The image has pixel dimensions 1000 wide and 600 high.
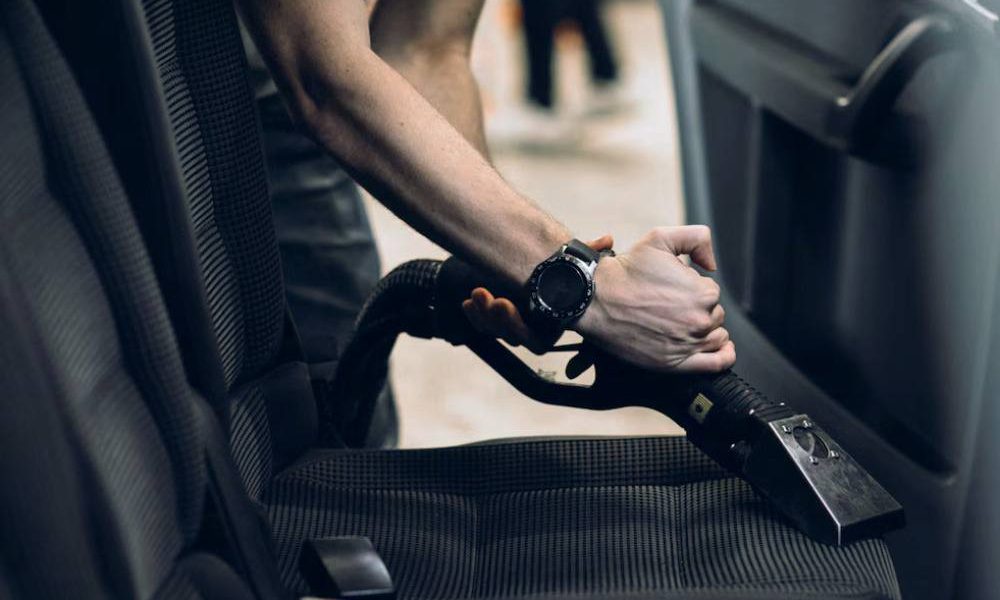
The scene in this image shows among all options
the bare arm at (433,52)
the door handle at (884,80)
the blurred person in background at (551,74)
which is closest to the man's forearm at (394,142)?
the bare arm at (433,52)

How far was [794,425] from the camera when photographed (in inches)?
40.1

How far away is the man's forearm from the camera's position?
3.58 feet

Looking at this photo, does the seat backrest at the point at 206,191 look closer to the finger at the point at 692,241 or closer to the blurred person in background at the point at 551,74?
the finger at the point at 692,241

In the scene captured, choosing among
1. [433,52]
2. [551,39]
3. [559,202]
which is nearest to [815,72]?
[433,52]

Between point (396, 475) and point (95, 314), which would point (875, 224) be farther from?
point (95, 314)

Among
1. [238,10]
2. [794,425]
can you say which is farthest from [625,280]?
[238,10]

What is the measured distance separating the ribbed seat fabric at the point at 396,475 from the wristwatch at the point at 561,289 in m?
0.14

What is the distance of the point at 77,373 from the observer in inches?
28.7

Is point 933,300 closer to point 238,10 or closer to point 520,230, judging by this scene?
point 520,230

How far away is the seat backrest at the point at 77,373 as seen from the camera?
69cm

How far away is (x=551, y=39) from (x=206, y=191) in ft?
12.1

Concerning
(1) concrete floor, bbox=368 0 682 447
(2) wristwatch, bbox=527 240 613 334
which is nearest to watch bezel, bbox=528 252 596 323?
(2) wristwatch, bbox=527 240 613 334

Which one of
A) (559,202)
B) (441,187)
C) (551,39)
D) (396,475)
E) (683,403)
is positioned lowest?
(559,202)

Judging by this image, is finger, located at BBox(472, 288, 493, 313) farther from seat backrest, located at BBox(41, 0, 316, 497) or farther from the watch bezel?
seat backrest, located at BBox(41, 0, 316, 497)
